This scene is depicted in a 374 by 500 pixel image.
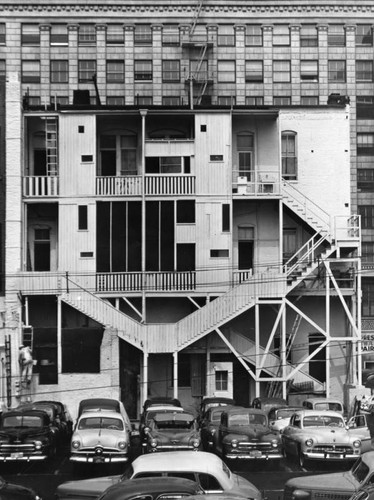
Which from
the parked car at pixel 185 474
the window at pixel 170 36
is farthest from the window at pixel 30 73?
the parked car at pixel 185 474

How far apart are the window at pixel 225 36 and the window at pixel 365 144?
12.9 metres

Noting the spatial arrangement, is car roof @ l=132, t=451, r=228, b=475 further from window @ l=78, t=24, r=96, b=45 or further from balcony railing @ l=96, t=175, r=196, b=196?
window @ l=78, t=24, r=96, b=45

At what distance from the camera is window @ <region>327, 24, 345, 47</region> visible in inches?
3314

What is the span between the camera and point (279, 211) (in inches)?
2103

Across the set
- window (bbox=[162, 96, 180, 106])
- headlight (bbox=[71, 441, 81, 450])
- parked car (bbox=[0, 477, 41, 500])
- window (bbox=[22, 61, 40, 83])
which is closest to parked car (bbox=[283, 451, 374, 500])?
parked car (bbox=[0, 477, 41, 500])

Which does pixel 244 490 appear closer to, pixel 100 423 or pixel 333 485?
pixel 333 485

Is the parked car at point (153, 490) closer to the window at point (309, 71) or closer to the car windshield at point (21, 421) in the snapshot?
the car windshield at point (21, 421)

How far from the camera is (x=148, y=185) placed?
2069 inches

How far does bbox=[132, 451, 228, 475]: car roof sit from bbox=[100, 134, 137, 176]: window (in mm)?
34208

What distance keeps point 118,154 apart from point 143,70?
96.5 feet

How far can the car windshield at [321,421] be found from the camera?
33156 mm

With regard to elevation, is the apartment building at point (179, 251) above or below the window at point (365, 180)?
below

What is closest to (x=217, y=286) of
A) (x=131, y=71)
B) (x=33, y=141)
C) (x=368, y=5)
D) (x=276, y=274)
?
(x=276, y=274)

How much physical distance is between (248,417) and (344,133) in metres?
26.1
